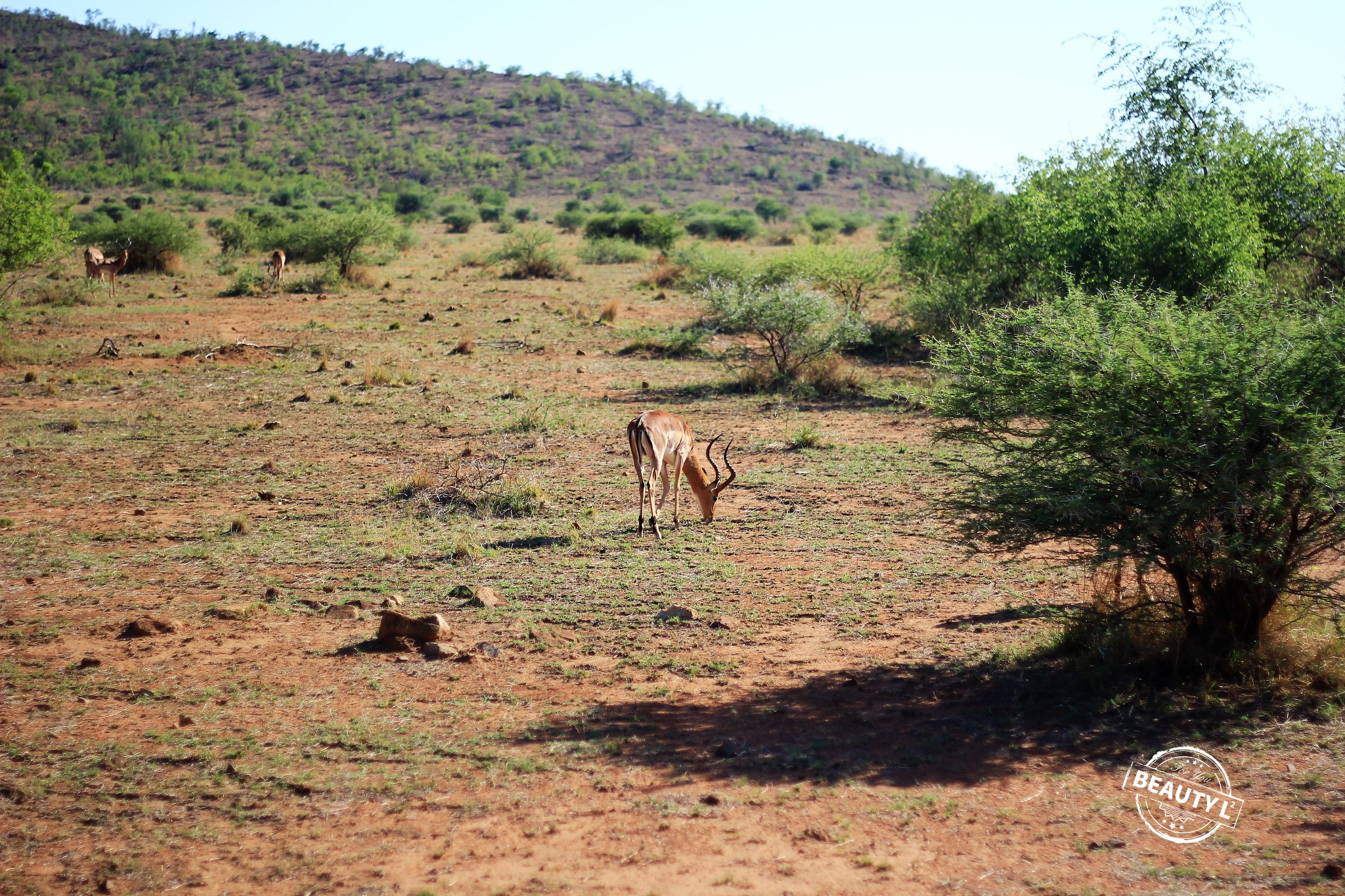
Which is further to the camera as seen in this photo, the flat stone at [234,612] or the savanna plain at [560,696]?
the flat stone at [234,612]

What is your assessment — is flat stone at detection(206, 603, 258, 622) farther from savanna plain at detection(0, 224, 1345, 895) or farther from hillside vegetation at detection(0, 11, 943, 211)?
hillside vegetation at detection(0, 11, 943, 211)

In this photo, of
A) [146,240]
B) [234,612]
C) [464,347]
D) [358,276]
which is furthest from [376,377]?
[146,240]

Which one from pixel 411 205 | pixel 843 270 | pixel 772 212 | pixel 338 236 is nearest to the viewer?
pixel 843 270

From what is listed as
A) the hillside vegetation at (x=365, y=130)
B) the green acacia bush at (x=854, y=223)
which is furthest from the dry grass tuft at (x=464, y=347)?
the hillside vegetation at (x=365, y=130)

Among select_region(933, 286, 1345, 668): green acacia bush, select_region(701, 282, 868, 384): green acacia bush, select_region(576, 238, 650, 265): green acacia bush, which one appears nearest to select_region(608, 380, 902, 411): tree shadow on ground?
select_region(701, 282, 868, 384): green acacia bush

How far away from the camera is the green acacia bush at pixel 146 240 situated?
30.3 meters

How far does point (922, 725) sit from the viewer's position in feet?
20.4

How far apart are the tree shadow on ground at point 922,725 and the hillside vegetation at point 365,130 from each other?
6230cm

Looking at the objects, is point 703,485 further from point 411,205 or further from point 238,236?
point 411,205

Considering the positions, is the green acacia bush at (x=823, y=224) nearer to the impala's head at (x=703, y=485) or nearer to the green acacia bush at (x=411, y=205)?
the green acacia bush at (x=411, y=205)

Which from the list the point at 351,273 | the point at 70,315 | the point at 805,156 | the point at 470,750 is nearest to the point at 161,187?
the point at 351,273

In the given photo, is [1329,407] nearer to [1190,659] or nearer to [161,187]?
[1190,659]

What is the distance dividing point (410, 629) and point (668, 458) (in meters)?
4.13

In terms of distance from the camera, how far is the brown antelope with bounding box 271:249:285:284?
93.5 ft
